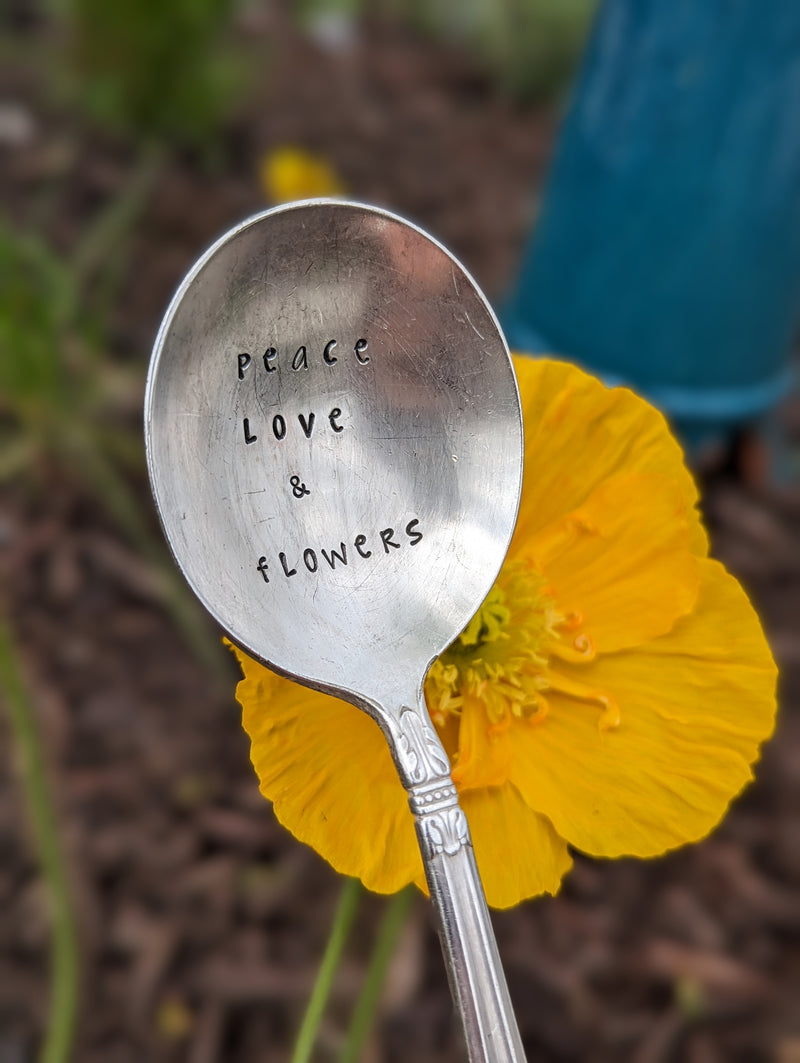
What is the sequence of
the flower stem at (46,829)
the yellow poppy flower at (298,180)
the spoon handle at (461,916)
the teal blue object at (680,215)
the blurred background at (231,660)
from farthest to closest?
the yellow poppy flower at (298,180), the teal blue object at (680,215), the blurred background at (231,660), the flower stem at (46,829), the spoon handle at (461,916)

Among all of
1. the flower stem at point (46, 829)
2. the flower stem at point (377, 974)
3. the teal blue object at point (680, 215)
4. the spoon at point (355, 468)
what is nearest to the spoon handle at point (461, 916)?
the spoon at point (355, 468)

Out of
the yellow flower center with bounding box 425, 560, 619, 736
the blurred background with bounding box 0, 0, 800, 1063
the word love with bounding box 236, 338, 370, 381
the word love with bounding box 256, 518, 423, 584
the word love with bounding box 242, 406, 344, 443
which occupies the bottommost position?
the blurred background with bounding box 0, 0, 800, 1063

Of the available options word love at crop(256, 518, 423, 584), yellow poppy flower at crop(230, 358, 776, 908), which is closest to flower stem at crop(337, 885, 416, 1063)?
yellow poppy flower at crop(230, 358, 776, 908)

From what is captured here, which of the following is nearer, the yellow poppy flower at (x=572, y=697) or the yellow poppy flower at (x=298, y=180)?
the yellow poppy flower at (x=572, y=697)

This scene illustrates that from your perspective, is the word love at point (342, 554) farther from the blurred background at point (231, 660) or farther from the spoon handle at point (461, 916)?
the blurred background at point (231, 660)

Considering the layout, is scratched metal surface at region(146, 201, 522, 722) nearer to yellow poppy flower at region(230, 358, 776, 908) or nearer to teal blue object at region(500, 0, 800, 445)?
yellow poppy flower at region(230, 358, 776, 908)
